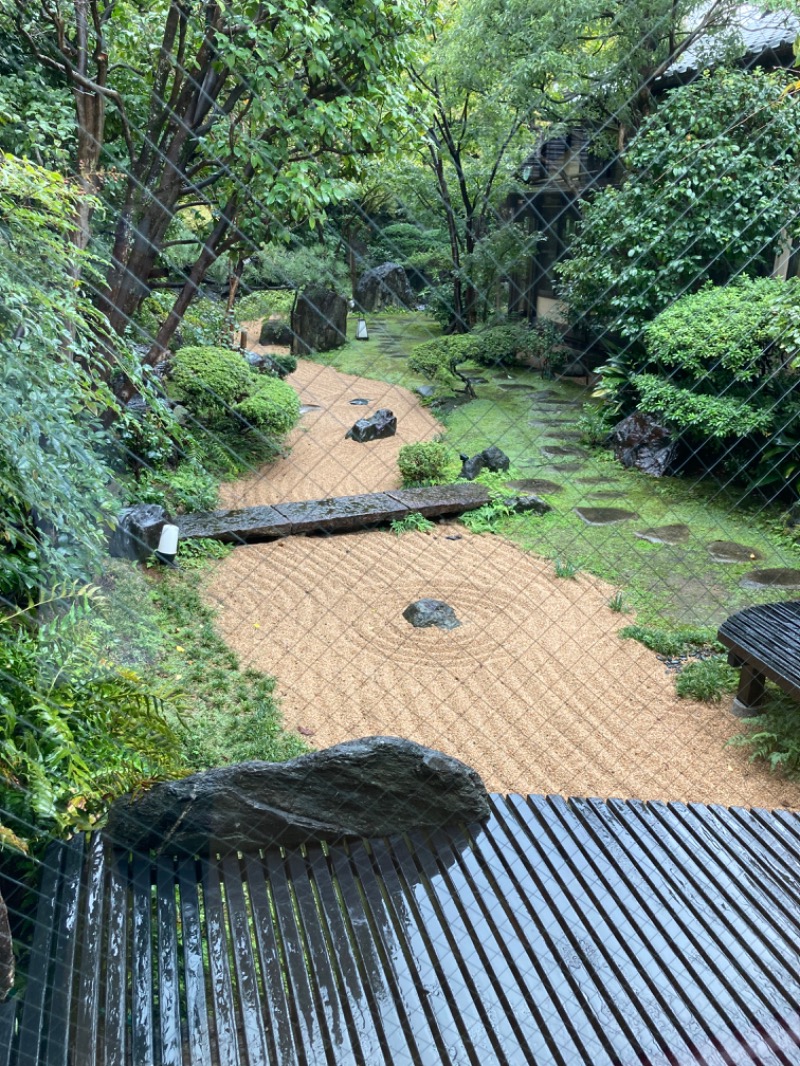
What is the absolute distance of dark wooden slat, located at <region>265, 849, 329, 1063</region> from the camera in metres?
1.49

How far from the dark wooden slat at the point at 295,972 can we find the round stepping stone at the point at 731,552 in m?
3.42

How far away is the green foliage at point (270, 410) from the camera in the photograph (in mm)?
6059

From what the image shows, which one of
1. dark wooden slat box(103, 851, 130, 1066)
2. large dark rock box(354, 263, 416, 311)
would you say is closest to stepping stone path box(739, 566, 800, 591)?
dark wooden slat box(103, 851, 130, 1066)

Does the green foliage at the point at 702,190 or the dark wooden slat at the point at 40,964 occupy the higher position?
the green foliage at the point at 702,190

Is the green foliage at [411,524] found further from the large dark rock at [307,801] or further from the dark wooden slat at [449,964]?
the dark wooden slat at [449,964]

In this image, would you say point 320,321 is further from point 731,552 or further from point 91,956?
point 91,956

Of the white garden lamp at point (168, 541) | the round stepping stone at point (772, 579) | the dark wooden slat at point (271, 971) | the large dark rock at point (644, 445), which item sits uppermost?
the round stepping stone at point (772, 579)

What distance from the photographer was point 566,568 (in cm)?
446

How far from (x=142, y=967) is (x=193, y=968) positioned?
3.7 inches

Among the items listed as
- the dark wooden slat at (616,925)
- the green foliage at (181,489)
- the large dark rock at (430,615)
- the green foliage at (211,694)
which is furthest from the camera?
the green foliage at (181,489)

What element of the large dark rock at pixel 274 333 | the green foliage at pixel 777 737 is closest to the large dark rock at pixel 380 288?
the large dark rock at pixel 274 333

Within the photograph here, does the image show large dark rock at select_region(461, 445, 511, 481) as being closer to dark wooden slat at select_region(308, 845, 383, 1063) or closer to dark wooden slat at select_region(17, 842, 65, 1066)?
dark wooden slat at select_region(308, 845, 383, 1063)

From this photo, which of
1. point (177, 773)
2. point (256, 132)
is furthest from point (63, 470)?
point (256, 132)

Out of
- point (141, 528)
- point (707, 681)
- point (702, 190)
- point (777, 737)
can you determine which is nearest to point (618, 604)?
point (707, 681)
